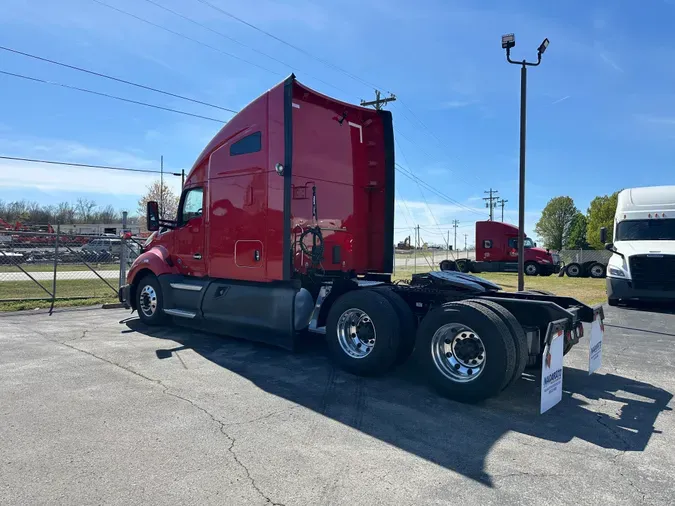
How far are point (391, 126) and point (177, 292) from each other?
183 inches

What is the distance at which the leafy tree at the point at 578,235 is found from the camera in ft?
225

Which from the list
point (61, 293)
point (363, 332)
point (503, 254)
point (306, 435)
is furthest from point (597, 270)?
point (306, 435)

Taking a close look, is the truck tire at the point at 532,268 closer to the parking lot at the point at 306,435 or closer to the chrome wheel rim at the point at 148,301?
Result: the parking lot at the point at 306,435

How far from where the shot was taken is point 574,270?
26.4m

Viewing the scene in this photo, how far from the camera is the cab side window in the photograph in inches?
→ 310

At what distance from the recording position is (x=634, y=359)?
21.9 feet

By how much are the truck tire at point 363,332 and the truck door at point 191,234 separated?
10.3ft

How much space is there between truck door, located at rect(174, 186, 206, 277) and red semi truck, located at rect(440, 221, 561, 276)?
852 inches

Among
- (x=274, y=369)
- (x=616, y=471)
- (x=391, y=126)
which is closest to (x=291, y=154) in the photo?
(x=391, y=126)

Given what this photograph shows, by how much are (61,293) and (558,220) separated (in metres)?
74.9

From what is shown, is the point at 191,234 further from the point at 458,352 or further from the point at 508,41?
the point at 508,41

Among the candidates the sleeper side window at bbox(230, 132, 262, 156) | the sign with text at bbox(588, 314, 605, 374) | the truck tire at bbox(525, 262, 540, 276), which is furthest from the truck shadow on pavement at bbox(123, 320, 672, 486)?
the truck tire at bbox(525, 262, 540, 276)

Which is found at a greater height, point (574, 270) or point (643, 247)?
point (643, 247)

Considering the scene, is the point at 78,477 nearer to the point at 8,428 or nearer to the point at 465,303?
the point at 8,428
